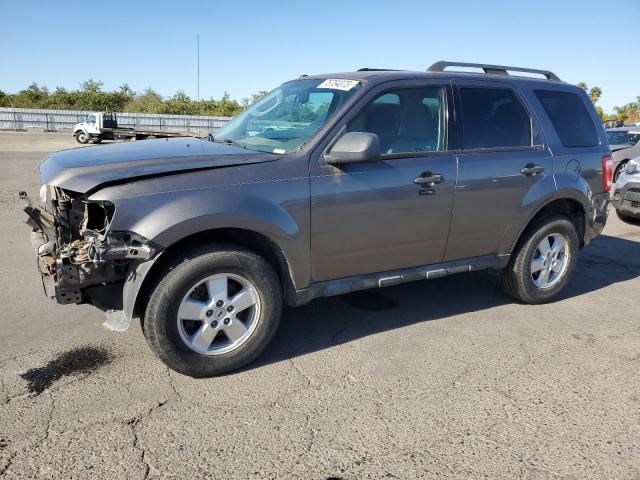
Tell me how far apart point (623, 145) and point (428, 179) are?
1132 cm

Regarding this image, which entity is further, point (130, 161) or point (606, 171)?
point (606, 171)

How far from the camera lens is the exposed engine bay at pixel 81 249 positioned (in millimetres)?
3066

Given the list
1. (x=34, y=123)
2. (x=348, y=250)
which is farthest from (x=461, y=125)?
(x=34, y=123)

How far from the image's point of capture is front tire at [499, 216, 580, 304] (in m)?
4.82

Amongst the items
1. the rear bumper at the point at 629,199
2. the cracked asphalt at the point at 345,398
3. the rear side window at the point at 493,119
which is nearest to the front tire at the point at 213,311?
the cracked asphalt at the point at 345,398

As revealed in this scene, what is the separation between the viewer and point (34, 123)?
3794 cm

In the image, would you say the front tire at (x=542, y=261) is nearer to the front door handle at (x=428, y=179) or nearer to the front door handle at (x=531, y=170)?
the front door handle at (x=531, y=170)

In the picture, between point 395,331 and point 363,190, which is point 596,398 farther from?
point 363,190

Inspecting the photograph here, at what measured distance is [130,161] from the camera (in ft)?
10.9

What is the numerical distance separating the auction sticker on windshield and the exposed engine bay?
75.4 inches

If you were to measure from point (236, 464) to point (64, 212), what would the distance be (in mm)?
1959

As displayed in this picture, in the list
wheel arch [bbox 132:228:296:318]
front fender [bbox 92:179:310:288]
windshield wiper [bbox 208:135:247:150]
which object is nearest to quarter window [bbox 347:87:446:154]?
front fender [bbox 92:179:310:288]

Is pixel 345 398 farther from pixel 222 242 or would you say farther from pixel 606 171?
pixel 606 171

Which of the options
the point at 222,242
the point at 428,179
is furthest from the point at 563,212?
the point at 222,242
